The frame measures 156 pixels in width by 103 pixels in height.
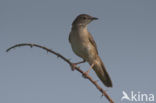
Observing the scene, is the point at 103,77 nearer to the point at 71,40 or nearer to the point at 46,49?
the point at 71,40

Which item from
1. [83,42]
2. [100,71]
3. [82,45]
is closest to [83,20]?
[83,42]

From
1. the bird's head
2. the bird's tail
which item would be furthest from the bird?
the bird's tail

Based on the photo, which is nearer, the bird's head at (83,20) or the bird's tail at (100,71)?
the bird's head at (83,20)

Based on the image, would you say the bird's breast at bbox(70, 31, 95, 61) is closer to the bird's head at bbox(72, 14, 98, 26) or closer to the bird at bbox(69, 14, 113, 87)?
the bird at bbox(69, 14, 113, 87)

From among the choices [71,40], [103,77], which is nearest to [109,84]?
[103,77]

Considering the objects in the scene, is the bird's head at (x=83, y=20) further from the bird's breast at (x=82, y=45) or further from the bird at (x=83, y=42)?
the bird's breast at (x=82, y=45)

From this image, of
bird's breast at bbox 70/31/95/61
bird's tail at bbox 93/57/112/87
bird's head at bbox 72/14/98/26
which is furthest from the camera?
bird's tail at bbox 93/57/112/87

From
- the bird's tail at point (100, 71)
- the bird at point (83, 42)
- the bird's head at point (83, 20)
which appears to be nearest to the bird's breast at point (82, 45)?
the bird at point (83, 42)

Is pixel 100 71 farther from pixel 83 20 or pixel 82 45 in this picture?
pixel 83 20

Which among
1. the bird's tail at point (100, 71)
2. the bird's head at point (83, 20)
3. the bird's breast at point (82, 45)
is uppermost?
the bird's head at point (83, 20)

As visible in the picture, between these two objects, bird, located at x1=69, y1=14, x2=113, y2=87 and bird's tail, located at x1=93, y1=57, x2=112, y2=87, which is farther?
bird's tail, located at x1=93, y1=57, x2=112, y2=87

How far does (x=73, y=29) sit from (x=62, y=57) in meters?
3.79

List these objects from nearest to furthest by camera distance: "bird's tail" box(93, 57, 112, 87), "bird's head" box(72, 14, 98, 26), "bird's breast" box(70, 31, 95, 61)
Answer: "bird's breast" box(70, 31, 95, 61)
"bird's head" box(72, 14, 98, 26)
"bird's tail" box(93, 57, 112, 87)

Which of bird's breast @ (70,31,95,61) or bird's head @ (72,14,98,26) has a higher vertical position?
bird's head @ (72,14,98,26)
